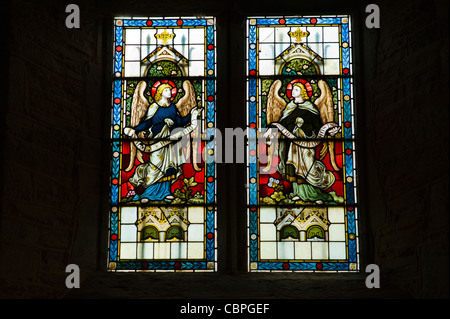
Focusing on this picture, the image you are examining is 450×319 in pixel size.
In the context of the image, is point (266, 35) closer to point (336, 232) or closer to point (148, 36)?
point (148, 36)

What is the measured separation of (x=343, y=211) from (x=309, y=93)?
88cm

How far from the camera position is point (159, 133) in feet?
20.0

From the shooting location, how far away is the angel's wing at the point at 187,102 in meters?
6.14

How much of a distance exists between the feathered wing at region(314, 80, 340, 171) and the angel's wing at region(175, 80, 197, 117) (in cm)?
86

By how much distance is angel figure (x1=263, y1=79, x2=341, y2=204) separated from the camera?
5.96 meters

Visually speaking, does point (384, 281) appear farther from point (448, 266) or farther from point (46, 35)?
point (46, 35)

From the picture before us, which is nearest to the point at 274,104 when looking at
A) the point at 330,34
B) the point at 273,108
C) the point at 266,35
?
the point at 273,108

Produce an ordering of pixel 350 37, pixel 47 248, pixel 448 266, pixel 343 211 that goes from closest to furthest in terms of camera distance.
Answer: pixel 448 266 < pixel 47 248 < pixel 343 211 < pixel 350 37

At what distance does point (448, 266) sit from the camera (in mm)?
4945

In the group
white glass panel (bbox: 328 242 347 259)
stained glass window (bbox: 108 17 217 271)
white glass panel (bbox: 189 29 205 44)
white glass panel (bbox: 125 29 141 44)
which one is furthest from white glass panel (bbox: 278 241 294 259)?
white glass panel (bbox: 125 29 141 44)

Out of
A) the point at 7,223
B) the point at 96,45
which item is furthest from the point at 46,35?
the point at 7,223

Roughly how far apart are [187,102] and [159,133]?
0.98 ft

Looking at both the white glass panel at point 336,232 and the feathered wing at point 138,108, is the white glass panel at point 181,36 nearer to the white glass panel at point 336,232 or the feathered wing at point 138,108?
the feathered wing at point 138,108

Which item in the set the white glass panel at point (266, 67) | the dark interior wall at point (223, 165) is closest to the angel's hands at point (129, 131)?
the dark interior wall at point (223, 165)
